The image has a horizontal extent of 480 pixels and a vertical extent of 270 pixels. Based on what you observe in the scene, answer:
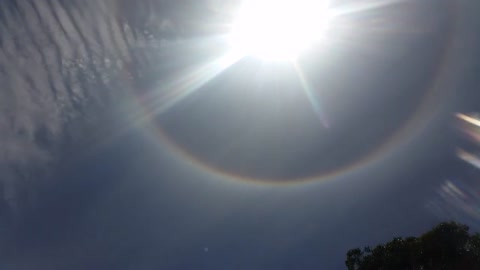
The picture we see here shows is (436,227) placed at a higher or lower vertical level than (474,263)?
higher

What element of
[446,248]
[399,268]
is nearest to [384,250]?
[399,268]

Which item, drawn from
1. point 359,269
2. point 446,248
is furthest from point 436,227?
point 359,269

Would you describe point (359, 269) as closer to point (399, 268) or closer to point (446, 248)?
point (399, 268)

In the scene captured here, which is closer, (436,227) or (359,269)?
(436,227)

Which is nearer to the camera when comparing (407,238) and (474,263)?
(474,263)

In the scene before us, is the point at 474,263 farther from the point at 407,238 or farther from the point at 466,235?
the point at 407,238

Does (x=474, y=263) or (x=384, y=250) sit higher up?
(x=384, y=250)
